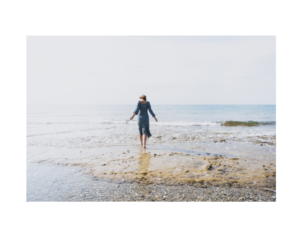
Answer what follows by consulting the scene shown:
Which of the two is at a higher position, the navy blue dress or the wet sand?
the navy blue dress

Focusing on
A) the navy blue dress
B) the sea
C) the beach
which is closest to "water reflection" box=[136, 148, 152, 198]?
the beach

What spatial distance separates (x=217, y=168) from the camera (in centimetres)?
561

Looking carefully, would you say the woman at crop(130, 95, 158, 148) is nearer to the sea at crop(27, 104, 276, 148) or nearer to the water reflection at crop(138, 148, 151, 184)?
the water reflection at crop(138, 148, 151, 184)

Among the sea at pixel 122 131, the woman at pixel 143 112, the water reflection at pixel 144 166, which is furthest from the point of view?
the sea at pixel 122 131

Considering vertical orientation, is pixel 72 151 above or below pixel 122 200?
above

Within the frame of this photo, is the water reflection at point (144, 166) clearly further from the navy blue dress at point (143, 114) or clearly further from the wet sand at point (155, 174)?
the navy blue dress at point (143, 114)

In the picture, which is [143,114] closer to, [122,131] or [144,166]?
[144,166]

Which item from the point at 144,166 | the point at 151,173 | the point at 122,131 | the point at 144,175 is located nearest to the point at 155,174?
the point at 151,173

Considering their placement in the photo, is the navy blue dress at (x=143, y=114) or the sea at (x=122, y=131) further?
the sea at (x=122, y=131)

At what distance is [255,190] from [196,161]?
7.69 feet

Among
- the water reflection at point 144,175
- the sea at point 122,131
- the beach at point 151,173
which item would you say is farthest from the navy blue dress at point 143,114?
the sea at point 122,131

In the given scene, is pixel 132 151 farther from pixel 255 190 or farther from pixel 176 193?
pixel 255 190
